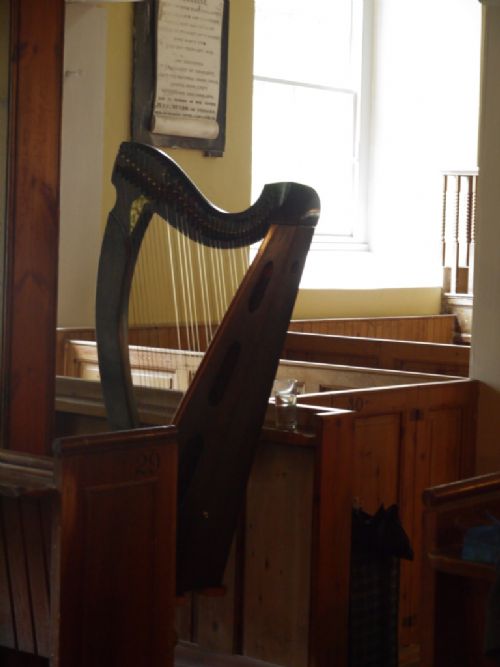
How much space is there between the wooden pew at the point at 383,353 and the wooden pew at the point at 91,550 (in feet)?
8.57

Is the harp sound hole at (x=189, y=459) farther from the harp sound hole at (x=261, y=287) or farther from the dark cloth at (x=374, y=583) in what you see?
the dark cloth at (x=374, y=583)

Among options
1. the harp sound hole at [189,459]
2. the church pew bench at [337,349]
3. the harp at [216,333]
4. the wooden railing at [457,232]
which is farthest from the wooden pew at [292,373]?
the wooden railing at [457,232]

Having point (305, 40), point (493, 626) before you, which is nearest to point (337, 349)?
point (305, 40)

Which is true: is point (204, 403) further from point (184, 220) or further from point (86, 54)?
point (86, 54)

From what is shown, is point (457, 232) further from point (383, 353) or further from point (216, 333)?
point (216, 333)

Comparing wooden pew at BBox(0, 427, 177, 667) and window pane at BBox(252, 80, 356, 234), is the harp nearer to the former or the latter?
wooden pew at BBox(0, 427, 177, 667)

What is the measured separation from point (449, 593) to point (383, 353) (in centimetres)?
291

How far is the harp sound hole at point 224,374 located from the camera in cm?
306

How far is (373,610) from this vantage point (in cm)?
355

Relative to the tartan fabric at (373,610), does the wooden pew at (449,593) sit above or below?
above

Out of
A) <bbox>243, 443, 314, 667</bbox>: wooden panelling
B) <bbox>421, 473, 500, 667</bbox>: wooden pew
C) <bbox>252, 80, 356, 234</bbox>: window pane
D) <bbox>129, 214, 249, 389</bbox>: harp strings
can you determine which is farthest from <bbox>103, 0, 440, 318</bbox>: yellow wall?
<bbox>421, 473, 500, 667</bbox>: wooden pew

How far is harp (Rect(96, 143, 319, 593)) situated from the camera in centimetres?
290

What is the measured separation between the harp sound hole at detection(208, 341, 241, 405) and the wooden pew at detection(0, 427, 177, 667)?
239mm

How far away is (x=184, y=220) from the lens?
3002 mm
